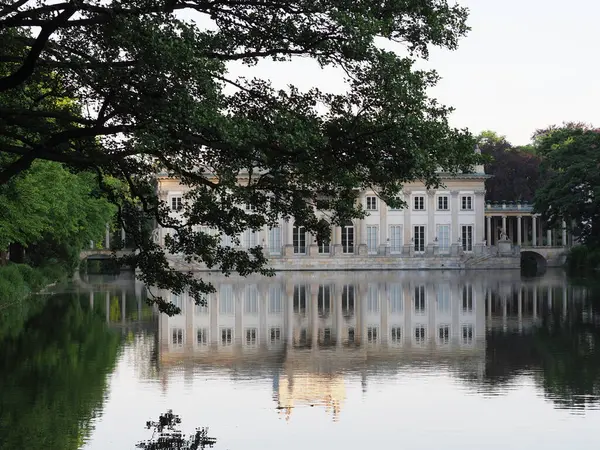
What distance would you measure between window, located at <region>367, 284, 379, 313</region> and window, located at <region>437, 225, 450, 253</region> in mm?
34596

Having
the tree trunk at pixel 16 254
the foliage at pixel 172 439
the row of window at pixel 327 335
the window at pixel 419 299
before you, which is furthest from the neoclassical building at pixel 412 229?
the foliage at pixel 172 439

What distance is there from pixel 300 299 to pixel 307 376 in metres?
26.2

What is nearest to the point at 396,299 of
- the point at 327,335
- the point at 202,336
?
the point at 327,335

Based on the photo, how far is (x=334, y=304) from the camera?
43219mm

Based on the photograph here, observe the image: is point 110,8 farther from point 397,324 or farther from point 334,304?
point 334,304

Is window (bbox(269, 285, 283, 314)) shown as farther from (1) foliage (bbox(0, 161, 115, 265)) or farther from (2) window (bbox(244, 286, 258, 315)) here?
(1) foliage (bbox(0, 161, 115, 265))

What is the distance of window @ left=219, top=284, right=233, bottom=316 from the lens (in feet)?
130

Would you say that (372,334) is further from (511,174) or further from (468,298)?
(511,174)

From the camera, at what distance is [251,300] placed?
45938 millimetres

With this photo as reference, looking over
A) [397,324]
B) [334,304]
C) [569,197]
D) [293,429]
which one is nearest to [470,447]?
[293,429]

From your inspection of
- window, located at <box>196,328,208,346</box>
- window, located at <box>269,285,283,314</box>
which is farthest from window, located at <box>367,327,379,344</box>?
window, located at <box>269,285,283,314</box>

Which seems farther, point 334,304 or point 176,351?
point 334,304

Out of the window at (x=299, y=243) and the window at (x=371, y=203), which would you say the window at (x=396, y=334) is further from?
the window at (x=371, y=203)

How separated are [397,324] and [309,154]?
17.7 m
